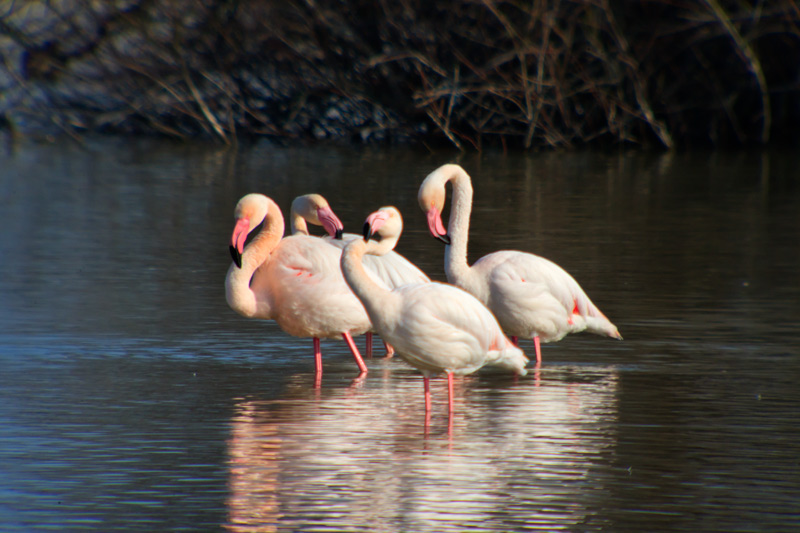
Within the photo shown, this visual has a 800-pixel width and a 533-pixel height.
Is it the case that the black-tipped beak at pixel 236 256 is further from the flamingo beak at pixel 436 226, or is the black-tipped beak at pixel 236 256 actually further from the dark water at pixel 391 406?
the flamingo beak at pixel 436 226

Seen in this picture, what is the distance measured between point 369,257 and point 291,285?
0.49m

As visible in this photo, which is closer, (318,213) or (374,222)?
(374,222)

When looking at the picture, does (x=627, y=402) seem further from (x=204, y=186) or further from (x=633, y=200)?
(x=204, y=186)

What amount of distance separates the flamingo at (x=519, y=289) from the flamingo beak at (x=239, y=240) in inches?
36.2

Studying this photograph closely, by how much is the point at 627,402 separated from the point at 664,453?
2.73 ft

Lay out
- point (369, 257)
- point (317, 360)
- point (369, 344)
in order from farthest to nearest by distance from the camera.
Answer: point (369, 344) → point (369, 257) → point (317, 360)

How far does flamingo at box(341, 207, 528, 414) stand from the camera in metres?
5.27

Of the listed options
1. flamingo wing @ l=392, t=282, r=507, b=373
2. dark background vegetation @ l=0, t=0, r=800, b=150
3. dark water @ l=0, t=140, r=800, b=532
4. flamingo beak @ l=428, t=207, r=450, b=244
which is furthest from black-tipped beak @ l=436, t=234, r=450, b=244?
dark background vegetation @ l=0, t=0, r=800, b=150

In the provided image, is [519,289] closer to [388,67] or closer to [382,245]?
[382,245]

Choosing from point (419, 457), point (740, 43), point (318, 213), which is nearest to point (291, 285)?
point (318, 213)

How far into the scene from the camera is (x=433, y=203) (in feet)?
21.2

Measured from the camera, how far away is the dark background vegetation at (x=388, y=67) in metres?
22.5

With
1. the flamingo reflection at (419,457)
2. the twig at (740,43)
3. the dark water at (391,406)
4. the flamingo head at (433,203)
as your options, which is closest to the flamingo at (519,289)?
the flamingo head at (433,203)

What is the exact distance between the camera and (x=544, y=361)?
6.72 metres
